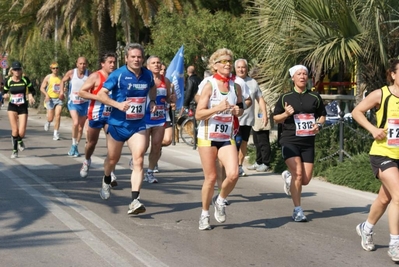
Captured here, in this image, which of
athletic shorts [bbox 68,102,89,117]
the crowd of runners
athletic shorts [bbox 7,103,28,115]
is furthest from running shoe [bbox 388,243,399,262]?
athletic shorts [bbox 7,103,28,115]

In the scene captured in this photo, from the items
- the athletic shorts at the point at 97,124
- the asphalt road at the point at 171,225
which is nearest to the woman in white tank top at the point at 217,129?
the asphalt road at the point at 171,225

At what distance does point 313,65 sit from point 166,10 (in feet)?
36.7

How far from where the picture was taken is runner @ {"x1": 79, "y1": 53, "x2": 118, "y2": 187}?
36.7ft

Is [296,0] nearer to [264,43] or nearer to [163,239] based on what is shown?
[264,43]

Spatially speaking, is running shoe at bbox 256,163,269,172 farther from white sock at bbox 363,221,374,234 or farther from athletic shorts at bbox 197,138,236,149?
white sock at bbox 363,221,374,234

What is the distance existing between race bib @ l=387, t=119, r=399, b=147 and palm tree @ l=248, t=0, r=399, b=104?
218 inches

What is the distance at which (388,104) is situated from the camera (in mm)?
7098

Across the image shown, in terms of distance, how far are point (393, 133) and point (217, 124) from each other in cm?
192

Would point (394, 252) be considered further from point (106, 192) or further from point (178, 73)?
point (178, 73)

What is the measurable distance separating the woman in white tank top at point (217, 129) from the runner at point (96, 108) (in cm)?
273

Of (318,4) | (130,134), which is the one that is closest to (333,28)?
(318,4)

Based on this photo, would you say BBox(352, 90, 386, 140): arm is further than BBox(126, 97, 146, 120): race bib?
No

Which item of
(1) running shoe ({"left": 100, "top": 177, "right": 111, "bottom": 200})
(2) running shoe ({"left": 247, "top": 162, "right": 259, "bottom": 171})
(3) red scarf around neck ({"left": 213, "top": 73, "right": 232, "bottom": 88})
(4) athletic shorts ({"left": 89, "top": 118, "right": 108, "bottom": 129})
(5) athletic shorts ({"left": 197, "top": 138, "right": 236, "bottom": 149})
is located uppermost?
(3) red scarf around neck ({"left": 213, "top": 73, "right": 232, "bottom": 88})

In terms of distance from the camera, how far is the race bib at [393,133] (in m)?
7.06
